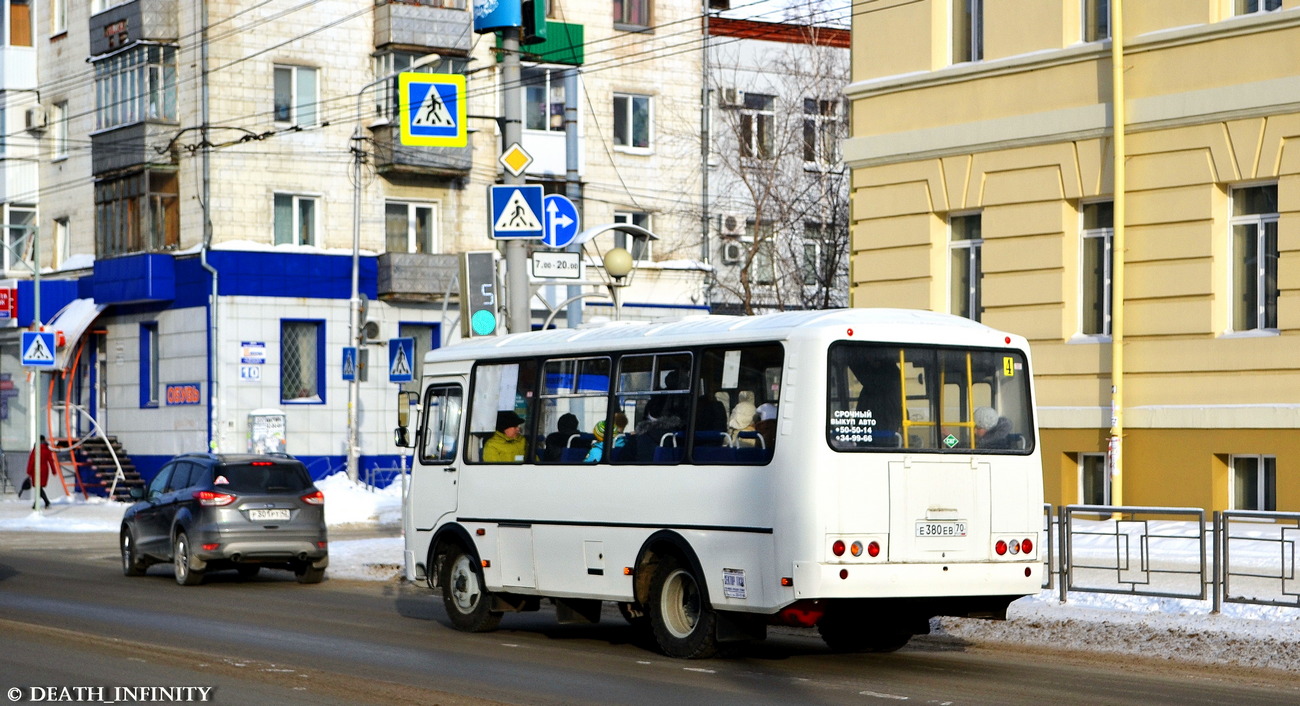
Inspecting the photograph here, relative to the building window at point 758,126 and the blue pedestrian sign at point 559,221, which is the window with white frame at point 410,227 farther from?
the blue pedestrian sign at point 559,221

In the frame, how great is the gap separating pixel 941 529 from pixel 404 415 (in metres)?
5.99

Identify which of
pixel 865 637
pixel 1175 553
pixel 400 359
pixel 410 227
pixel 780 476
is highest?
pixel 410 227

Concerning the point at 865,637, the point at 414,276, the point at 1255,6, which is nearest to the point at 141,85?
the point at 414,276

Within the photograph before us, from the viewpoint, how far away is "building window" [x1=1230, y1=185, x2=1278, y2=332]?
2175cm

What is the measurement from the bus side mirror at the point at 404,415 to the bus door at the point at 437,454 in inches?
6.7

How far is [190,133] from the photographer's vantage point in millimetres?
43969

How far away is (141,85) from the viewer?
4488 centimetres

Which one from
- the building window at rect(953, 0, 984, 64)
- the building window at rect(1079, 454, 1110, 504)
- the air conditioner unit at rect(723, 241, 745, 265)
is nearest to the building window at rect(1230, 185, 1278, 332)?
the building window at rect(1079, 454, 1110, 504)

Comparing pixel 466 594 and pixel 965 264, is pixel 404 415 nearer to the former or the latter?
pixel 466 594

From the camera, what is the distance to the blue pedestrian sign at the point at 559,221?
2142 centimetres

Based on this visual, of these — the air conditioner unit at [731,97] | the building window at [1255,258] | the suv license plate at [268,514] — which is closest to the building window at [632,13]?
the air conditioner unit at [731,97]

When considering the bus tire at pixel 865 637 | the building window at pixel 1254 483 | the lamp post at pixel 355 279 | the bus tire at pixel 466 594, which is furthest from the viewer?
the lamp post at pixel 355 279

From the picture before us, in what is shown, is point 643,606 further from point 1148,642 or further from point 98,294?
point 98,294

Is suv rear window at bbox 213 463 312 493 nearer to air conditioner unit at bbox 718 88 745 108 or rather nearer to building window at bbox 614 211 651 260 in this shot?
building window at bbox 614 211 651 260
